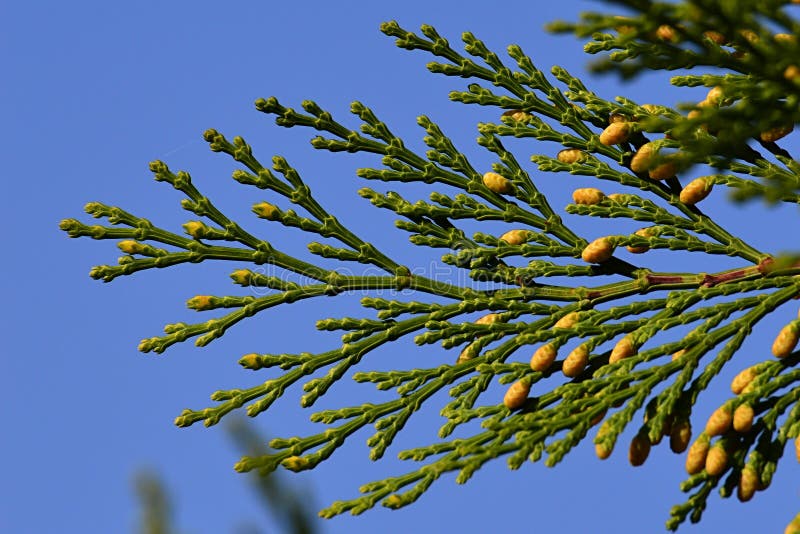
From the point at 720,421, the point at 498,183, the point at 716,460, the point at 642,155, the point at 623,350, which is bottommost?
the point at 716,460

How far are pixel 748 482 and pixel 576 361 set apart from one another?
2.92 feet

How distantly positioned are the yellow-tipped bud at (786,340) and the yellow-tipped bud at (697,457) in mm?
490

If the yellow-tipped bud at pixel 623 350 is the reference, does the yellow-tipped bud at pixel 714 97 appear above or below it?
above

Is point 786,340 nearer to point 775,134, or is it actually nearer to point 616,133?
point 775,134

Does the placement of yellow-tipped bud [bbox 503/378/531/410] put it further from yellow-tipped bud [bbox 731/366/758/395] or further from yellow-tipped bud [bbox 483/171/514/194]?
yellow-tipped bud [bbox 483/171/514/194]

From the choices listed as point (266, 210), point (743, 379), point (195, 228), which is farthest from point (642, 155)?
point (195, 228)

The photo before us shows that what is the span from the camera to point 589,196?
535 cm

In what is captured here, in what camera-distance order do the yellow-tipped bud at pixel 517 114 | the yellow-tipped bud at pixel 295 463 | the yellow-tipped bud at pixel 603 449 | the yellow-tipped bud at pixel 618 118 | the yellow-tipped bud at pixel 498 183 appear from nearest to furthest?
the yellow-tipped bud at pixel 603 449 < the yellow-tipped bud at pixel 295 463 < the yellow-tipped bud at pixel 498 183 < the yellow-tipped bud at pixel 618 118 < the yellow-tipped bud at pixel 517 114

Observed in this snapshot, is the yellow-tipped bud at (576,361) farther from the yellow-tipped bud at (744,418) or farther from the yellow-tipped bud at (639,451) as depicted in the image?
the yellow-tipped bud at (744,418)

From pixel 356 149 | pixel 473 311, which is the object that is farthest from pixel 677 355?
pixel 356 149

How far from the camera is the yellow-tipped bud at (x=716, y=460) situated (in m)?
4.60

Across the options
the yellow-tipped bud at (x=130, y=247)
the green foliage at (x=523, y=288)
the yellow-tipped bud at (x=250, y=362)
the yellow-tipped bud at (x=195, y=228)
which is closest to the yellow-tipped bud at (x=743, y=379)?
the green foliage at (x=523, y=288)

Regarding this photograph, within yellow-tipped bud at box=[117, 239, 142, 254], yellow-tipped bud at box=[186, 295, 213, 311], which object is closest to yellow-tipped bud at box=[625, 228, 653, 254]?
yellow-tipped bud at box=[186, 295, 213, 311]

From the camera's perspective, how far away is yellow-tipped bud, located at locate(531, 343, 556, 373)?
4.89m
